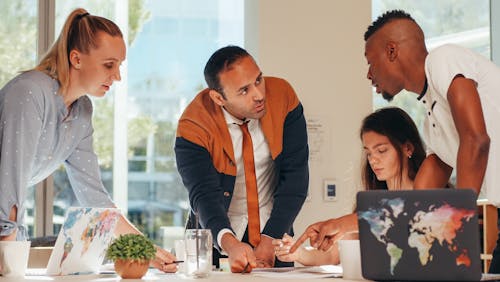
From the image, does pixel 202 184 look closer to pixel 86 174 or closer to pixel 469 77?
pixel 86 174

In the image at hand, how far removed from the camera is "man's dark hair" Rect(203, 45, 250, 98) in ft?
10.00

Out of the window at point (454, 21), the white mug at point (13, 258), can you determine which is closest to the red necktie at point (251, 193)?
the white mug at point (13, 258)

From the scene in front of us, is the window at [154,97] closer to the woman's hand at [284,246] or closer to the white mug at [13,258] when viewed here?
the woman's hand at [284,246]

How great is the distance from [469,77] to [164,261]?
1012 mm

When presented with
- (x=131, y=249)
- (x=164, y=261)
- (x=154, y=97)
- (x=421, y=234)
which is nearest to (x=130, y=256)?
(x=131, y=249)

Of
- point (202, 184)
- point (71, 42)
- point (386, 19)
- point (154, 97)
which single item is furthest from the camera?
point (154, 97)

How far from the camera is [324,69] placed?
13.8 feet

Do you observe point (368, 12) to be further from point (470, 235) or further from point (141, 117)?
point (470, 235)

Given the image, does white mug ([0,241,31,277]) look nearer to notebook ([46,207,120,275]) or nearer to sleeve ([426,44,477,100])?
notebook ([46,207,120,275])

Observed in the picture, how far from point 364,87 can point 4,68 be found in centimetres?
194

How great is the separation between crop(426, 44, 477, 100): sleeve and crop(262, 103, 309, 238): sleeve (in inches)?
34.4

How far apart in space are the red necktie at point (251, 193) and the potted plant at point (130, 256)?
2.90ft

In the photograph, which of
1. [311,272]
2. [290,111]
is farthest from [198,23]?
[311,272]

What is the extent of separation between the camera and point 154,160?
Result: 5.05 metres
